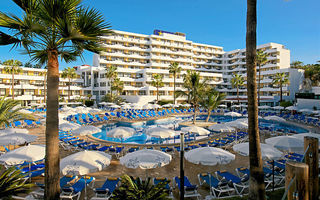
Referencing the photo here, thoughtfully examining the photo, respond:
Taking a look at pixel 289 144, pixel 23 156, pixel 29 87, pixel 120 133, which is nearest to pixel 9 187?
pixel 23 156

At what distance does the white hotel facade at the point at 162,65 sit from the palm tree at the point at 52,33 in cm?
4005

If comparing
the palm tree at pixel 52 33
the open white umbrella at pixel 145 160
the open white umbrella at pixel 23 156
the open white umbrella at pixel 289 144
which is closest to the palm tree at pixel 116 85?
the open white umbrella at pixel 23 156

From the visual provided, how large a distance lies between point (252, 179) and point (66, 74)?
51.5 meters

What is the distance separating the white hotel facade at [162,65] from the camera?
48.2 metres

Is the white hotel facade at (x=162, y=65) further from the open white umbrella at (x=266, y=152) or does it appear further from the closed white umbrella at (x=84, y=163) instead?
the closed white umbrella at (x=84, y=163)

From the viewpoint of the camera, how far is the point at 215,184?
24.1 ft

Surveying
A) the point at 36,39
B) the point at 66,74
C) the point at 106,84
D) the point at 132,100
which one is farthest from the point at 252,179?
the point at 66,74

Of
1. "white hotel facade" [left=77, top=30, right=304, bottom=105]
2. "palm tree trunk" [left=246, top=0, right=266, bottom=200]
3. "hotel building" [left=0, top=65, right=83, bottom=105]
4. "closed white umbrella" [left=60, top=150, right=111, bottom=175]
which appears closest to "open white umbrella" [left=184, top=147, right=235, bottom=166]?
"palm tree trunk" [left=246, top=0, right=266, bottom=200]

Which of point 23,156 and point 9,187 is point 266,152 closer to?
point 9,187

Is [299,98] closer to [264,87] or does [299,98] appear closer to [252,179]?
[264,87]

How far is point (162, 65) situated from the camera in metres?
57.1

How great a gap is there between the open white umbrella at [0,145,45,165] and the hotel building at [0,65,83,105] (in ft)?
139

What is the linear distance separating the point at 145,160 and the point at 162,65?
5160 centimetres

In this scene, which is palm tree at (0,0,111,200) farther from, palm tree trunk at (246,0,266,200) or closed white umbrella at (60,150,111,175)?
palm tree trunk at (246,0,266,200)
